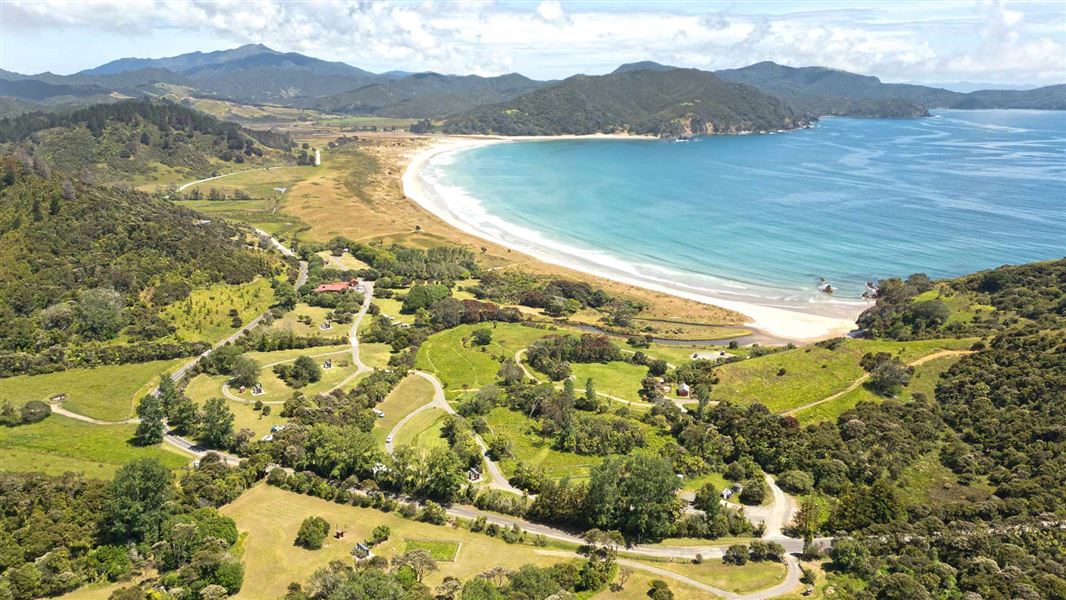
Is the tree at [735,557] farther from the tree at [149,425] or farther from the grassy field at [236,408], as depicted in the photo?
the tree at [149,425]

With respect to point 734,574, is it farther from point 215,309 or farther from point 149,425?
point 215,309

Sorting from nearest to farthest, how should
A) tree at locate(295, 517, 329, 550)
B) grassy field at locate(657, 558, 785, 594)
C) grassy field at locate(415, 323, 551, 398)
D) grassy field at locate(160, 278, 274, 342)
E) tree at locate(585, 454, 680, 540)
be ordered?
1. grassy field at locate(657, 558, 785, 594)
2. tree at locate(295, 517, 329, 550)
3. tree at locate(585, 454, 680, 540)
4. grassy field at locate(415, 323, 551, 398)
5. grassy field at locate(160, 278, 274, 342)

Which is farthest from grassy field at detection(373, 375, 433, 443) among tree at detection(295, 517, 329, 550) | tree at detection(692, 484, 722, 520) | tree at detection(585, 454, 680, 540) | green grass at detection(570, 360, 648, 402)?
tree at detection(692, 484, 722, 520)

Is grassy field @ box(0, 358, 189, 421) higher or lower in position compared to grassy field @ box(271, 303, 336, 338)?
lower

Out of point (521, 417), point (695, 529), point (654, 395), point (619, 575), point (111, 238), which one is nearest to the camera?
point (619, 575)

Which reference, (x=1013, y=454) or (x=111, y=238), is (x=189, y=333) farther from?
(x=1013, y=454)

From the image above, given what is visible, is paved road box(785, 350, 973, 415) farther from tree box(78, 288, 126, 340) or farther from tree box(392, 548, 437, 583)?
tree box(78, 288, 126, 340)

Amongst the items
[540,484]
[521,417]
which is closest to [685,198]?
[521,417]
